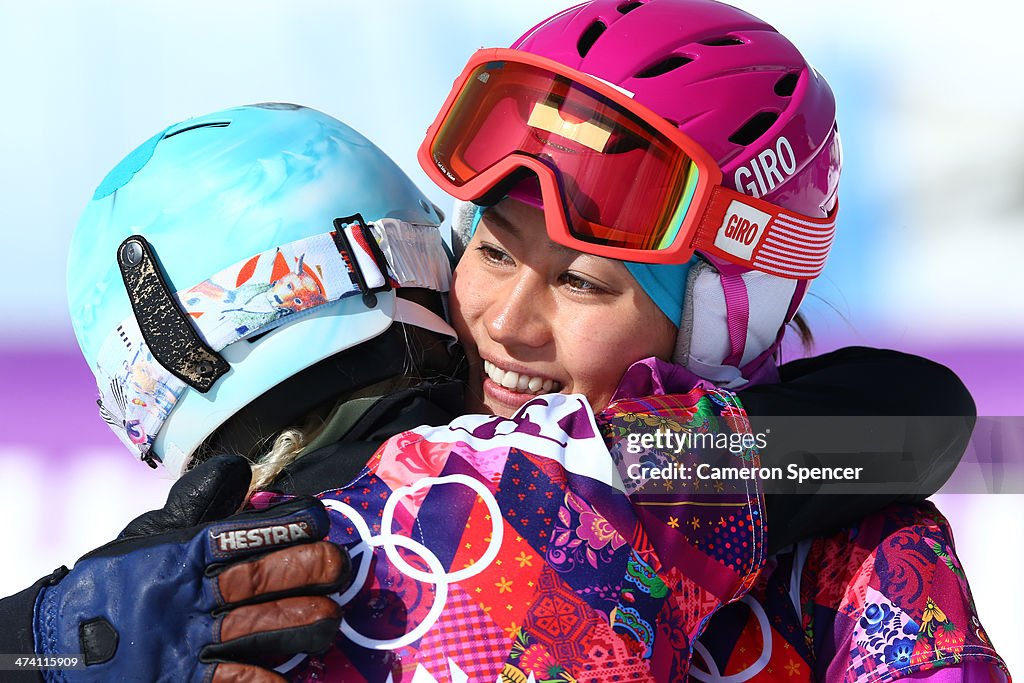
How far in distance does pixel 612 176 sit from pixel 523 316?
30cm

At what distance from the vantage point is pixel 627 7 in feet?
7.31

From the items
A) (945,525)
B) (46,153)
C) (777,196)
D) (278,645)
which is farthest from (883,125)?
(278,645)

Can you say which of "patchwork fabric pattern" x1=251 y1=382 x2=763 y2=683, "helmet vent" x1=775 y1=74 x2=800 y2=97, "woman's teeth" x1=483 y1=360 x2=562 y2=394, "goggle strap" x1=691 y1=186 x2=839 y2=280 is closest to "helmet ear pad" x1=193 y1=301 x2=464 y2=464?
"woman's teeth" x1=483 y1=360 x2=562 y2=394

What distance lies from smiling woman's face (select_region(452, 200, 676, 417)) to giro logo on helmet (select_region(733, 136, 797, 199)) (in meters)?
0.26

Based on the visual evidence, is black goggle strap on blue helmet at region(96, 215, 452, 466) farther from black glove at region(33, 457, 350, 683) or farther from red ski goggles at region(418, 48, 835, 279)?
black glove at region(33, 457, 350, 683)

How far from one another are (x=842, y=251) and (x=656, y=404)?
2.85 m

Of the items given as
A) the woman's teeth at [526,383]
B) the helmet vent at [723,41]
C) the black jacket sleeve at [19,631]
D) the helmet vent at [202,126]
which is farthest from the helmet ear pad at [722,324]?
the black jacket sleeve at [19,631]

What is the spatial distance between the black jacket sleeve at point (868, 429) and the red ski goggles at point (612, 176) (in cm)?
30

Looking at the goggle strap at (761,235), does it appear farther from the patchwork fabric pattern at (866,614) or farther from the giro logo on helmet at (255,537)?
the giro logo on helmet at (255,537)

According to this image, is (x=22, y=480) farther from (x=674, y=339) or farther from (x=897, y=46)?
(x=897, y=46)

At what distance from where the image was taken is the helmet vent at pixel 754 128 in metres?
2.04

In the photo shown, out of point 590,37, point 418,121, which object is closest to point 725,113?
point 590,37

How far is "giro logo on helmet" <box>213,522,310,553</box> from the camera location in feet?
4.50

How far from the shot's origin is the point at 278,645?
1361 mm
